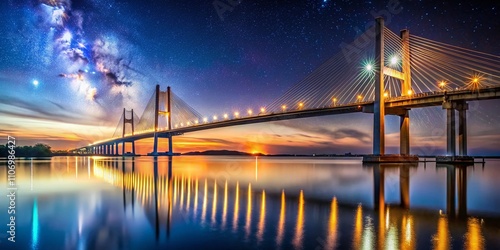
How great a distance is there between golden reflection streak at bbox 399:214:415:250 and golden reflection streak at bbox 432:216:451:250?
0.39 meters

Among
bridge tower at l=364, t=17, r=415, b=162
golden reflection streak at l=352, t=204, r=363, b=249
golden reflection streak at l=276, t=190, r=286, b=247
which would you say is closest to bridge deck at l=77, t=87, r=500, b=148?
bridge tower at l=364, t=17, r=415, b=162

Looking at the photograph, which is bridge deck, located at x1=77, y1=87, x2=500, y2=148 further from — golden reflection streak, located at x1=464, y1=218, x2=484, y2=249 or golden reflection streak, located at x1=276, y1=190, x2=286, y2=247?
golden reflection streak, located at x1=276, y1=190, x2=286, y2=247

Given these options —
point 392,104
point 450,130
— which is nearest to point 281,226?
point 450,130

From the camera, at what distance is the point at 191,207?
36.4 ft

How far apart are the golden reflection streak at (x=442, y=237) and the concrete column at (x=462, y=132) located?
4248 centimetres

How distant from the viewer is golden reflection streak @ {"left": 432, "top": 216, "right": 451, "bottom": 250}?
250 inches

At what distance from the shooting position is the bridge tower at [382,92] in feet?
148

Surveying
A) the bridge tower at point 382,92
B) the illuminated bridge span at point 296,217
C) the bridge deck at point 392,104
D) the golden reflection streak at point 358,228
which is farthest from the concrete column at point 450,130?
the golden reflection streak at point 358,228

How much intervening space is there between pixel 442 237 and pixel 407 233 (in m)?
0.65

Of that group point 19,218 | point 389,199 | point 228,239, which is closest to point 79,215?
point 19,218

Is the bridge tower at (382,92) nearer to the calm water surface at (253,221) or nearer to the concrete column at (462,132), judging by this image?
the concrete column at (462,132)

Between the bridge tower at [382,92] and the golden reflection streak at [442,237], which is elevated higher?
the bridge tower at [382,92]

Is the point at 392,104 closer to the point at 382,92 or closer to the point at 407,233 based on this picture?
the point at 382,92

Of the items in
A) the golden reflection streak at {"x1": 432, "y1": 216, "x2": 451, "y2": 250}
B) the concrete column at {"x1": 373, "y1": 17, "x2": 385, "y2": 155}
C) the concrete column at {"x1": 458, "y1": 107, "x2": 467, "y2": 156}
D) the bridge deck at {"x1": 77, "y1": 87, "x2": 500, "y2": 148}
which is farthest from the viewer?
the concrete column at {"x1": 373, "y1": 17, "x2": 385, "y2": 155}
